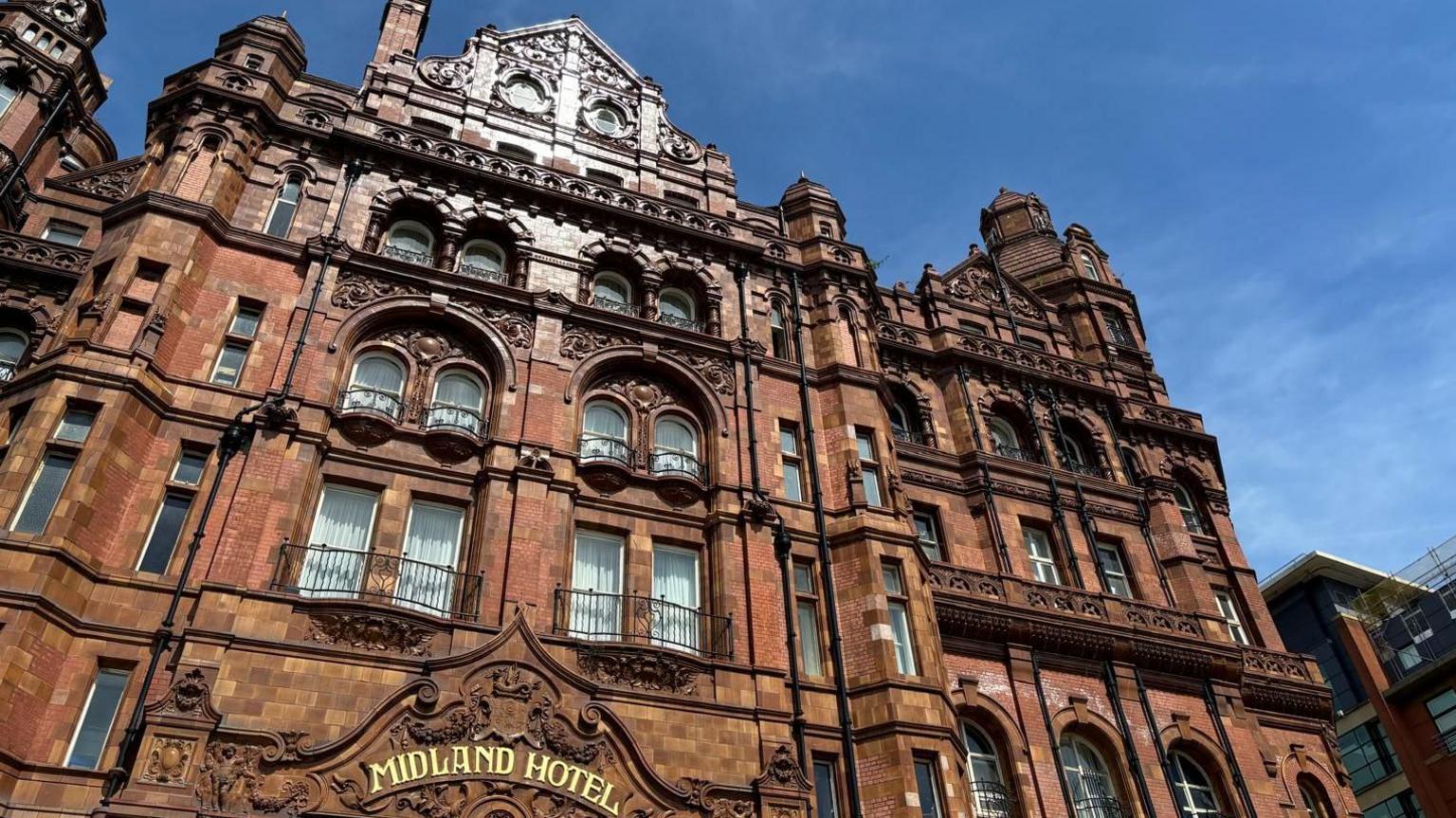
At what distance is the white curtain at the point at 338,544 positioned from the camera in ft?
66.4

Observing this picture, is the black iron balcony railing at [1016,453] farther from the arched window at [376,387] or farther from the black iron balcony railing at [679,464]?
the arched window at [376,387]

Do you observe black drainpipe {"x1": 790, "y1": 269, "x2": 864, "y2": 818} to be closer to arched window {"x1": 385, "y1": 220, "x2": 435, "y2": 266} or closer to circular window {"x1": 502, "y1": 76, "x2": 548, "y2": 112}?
arched window {"x1": 385, "y1": 220, "x2": 435, "y2": 266}

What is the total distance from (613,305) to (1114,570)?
17955 millimetres

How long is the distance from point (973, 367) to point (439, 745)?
2384 cm

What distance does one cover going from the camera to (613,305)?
95.2 feet

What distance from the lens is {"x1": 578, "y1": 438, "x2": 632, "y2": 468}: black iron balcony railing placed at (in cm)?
2436

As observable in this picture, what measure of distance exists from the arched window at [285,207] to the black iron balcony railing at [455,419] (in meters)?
6.39

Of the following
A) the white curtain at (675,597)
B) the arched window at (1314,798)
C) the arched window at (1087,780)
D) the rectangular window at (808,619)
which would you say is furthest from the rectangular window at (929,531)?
the arched window at (1314,798)

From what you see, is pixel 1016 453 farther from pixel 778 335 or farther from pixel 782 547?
pixel 782 547

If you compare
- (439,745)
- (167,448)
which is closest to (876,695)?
(439,745)

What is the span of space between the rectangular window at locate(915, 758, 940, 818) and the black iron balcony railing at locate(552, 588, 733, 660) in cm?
466

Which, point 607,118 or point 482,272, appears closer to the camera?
point 482,272

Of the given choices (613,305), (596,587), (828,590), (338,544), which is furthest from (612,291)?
(338,544)

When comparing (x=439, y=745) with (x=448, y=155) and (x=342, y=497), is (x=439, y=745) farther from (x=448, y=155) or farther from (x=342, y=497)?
(x=448, y=155)
